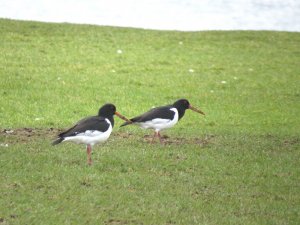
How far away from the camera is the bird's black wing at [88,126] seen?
1479 cm

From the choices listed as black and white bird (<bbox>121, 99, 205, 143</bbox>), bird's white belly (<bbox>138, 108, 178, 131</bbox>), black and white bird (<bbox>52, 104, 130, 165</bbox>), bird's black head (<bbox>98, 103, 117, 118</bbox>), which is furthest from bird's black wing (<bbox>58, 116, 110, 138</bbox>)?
bird's white belly (<bbox>138, 108, 178, 131</bbox>)

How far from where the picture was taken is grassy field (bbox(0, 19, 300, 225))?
12453 mm

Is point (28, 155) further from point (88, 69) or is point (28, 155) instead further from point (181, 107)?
point (88, 69)

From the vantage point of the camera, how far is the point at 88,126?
49.5 feet

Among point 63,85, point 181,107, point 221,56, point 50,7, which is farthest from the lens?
point 50,7

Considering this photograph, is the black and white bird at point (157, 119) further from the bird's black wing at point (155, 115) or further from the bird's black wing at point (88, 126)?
the bird's black wing at point (88, 126)

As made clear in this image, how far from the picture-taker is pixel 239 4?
6569 centimetres

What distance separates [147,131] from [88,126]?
5651 millimetres

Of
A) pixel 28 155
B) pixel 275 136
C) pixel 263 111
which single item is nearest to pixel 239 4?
pixel 263 111

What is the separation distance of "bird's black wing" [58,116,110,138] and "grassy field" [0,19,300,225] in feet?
2.50

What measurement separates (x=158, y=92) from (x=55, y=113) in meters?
5.78

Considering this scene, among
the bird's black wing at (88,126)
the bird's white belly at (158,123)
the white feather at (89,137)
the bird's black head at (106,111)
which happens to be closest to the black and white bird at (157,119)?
the bird's white belly at (158,123)

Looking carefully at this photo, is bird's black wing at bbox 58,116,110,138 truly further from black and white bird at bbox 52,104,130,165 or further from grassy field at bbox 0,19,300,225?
grassy field at bbox 0,19,300,225

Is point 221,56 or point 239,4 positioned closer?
point 221,56
